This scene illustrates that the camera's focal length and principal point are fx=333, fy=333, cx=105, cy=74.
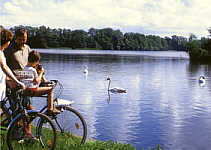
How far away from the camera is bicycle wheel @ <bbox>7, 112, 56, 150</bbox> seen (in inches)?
229

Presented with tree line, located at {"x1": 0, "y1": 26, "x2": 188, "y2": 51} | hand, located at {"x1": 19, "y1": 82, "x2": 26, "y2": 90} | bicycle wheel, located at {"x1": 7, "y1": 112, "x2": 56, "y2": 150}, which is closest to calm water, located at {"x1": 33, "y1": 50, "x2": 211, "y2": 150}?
bicycle wheel, located at {"x1": 7, "y1": 112, "x2": 56, "y2": 150}

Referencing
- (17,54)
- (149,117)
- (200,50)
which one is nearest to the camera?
(17,54)

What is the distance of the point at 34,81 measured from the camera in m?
5.99

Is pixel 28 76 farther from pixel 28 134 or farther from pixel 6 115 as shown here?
pixel 28 134

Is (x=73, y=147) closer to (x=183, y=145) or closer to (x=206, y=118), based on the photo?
(x=183, y=145)

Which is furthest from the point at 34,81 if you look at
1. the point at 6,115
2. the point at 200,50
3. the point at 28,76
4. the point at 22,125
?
the point at 200,50

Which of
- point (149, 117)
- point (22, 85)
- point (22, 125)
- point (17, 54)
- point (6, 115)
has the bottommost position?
point (149, 117)

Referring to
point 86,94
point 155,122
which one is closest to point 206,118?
point 155,122

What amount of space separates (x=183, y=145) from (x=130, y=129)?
271cm

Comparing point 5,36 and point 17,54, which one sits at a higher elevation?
point 5,36

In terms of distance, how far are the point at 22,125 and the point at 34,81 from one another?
81 centimetres

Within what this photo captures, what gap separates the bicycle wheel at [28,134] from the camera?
19.1ft

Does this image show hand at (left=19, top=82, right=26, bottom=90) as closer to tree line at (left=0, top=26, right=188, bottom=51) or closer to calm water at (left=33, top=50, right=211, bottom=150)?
calm water at (left=33, top=50, right=211, bottom=150)

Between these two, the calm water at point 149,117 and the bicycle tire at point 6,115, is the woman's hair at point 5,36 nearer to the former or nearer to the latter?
the bicycle tire at point 6,115
